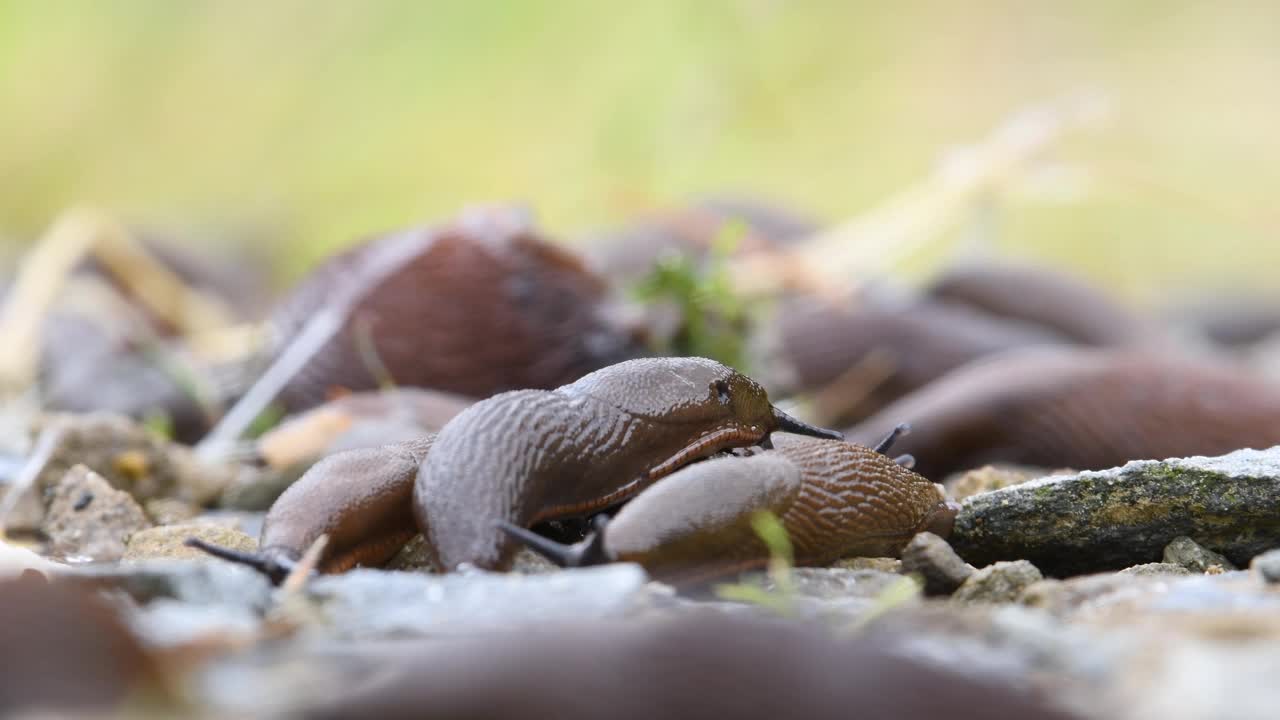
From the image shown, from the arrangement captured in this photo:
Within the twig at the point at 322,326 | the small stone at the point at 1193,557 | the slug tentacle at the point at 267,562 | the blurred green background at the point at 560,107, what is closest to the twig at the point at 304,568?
the slug tentacle at the point at 267,562

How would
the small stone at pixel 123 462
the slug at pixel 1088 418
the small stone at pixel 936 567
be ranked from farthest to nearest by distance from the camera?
the slug at pixel 1088 418, the small stone at pixel 123 462, the small stone at pixel 936 567

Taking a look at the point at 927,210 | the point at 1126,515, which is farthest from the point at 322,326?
the point at 927,210

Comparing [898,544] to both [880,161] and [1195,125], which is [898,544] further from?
[1195,125]

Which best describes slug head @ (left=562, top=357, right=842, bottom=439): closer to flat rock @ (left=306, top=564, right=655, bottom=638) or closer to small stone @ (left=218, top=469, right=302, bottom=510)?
Answer: flat rock @ (left=306, top=564, right=655, bottom=638)

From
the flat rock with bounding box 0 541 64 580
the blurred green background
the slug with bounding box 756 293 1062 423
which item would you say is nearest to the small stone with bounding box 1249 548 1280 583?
the flat rock with bounding box 0 541 64 580

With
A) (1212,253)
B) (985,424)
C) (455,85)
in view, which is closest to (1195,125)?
(1212,253)

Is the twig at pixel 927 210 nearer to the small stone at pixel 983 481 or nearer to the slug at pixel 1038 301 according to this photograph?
the slug at pixel 1038 301
